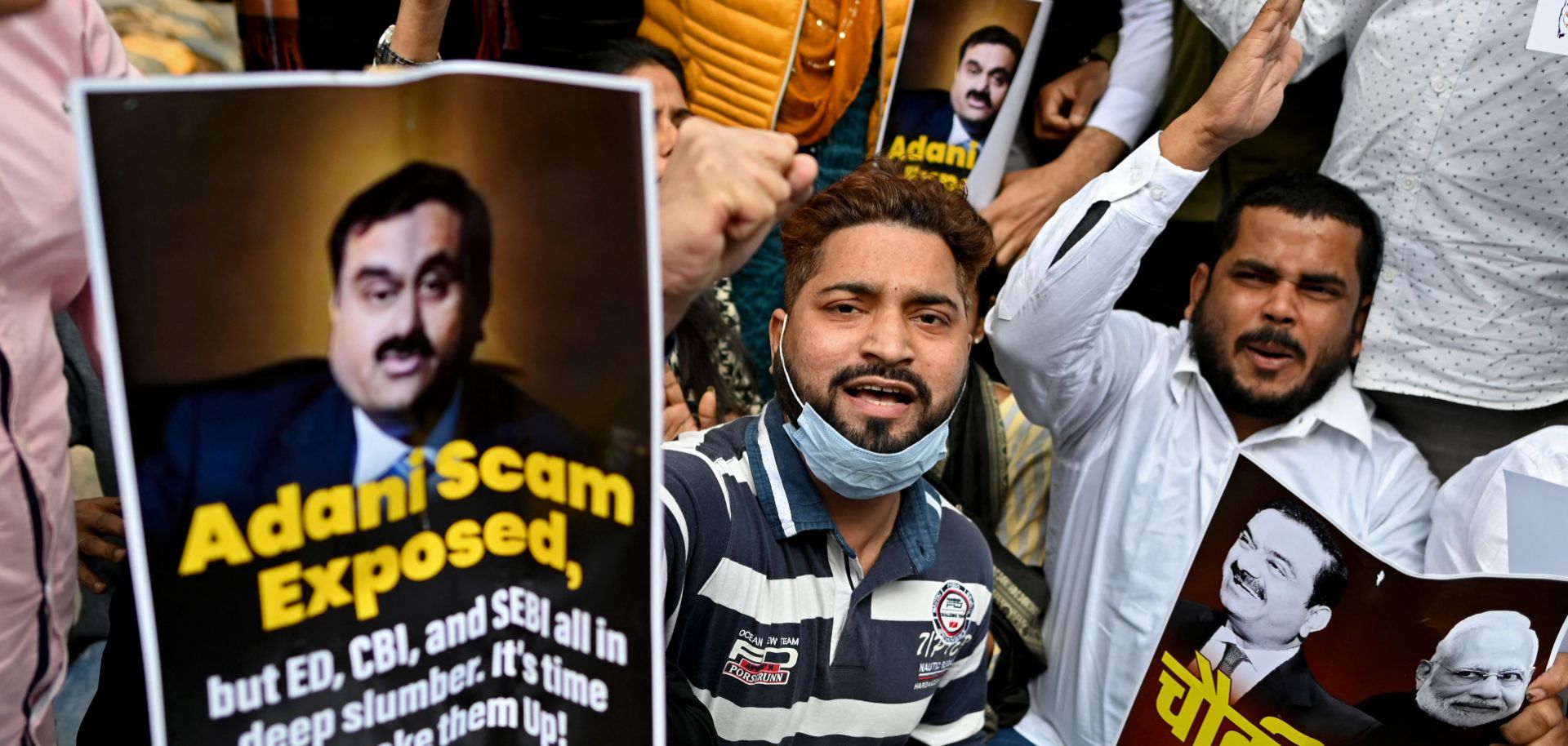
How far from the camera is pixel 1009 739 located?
250cm

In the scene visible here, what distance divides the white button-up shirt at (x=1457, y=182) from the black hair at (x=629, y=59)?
44.3 inches

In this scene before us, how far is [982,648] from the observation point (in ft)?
6.61

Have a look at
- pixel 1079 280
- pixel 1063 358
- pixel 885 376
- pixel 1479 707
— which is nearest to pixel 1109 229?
pixel 1079 280

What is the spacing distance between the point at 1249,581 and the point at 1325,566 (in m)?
0.13

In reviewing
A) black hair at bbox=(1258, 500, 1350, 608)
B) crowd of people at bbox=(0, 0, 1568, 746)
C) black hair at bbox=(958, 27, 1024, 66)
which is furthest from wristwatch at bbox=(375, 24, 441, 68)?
black hair at bbox=(1258, 500, 1350, 608)

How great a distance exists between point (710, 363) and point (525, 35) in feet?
2.73

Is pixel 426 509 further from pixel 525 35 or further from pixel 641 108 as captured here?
pixel 525 35

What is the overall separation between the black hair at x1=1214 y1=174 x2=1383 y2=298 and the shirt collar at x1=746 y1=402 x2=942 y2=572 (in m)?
1.04

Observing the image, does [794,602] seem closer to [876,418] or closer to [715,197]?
[876,418]

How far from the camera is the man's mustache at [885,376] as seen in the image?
5.96 feet

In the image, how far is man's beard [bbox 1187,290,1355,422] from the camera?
2430 millimetres

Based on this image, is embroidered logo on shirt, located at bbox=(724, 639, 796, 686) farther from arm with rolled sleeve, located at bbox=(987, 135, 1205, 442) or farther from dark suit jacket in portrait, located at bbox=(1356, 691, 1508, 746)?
dark suit jacket in portrait, located at bbox=(1356, 691, 1508, 746)

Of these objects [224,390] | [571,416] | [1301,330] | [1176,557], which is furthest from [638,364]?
[1301,330]

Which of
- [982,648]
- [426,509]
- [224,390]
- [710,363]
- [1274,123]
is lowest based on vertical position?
[982,648]
